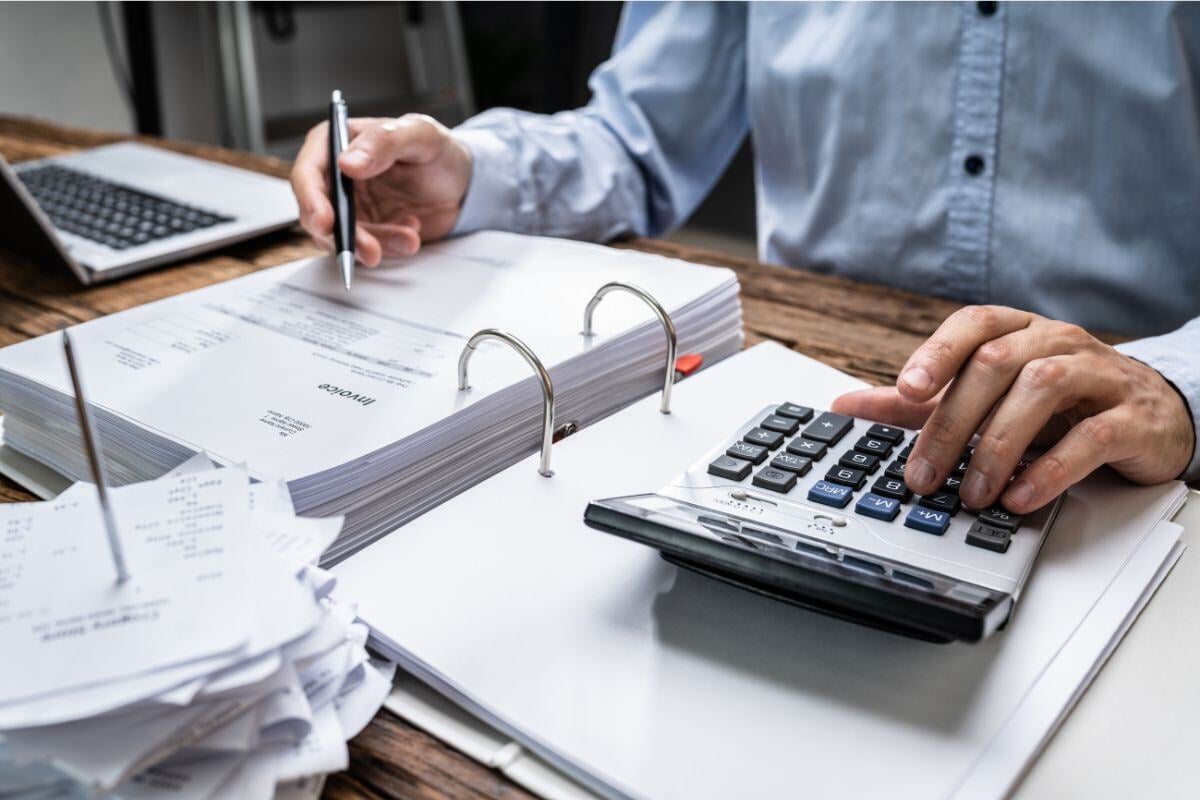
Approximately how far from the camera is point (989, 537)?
0.37 m

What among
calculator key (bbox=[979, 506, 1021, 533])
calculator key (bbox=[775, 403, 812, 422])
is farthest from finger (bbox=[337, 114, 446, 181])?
calculator key (bbox=[979, 506, 1021, 533])

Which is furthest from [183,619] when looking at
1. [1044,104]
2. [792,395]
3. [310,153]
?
[1044,104]

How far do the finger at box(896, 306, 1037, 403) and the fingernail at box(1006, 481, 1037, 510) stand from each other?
0.19 ft

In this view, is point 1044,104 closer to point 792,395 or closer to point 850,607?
point 792,395

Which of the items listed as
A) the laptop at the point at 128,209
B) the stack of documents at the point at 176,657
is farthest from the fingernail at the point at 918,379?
the laptop at the point at 128,209

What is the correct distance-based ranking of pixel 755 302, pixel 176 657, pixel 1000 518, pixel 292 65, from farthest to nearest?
pixel 292 65 < pixel 755 302 < pixel 1000 518 < pixel 176 657

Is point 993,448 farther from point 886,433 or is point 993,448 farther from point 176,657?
point 176,657

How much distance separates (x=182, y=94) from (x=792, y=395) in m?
2.53

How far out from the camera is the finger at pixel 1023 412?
400 mm

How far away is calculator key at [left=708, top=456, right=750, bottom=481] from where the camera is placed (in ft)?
1.36

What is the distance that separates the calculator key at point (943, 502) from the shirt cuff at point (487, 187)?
47 centimetres

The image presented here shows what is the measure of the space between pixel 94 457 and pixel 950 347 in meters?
0.34

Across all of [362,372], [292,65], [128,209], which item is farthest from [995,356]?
[292,65]

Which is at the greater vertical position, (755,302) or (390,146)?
(390,146)
